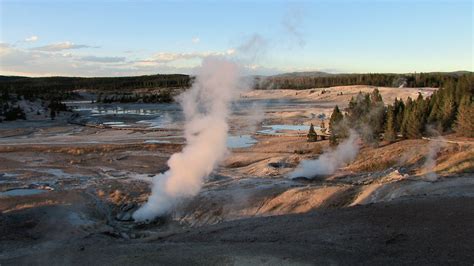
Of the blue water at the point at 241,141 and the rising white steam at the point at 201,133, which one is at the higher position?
the rising white steam at the point at 201,133

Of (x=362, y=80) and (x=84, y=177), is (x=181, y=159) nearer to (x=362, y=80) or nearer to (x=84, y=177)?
(x=84, y=177)

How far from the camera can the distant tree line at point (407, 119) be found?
45.5 meters

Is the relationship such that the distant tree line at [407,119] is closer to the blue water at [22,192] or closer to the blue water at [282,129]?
the blue water at [282,129]

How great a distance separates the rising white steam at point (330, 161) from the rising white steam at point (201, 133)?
19.8 feet

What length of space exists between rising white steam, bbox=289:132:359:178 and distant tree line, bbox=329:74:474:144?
2.70 meters

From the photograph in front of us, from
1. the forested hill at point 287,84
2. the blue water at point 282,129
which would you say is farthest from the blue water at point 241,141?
the forested hill at point 287,84

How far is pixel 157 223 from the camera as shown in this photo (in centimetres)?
2577

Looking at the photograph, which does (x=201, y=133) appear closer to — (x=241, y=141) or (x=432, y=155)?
(x=432, y=155)

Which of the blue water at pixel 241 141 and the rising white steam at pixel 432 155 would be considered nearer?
the rising white steam at pixel 432 155

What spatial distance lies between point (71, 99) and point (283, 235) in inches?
5750

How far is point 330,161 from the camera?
1487 inches

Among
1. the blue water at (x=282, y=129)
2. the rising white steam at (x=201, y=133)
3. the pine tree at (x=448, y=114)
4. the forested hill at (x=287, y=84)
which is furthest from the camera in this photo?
the forested hill at (x=287, y=84)

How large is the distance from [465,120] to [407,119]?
16.7 ft

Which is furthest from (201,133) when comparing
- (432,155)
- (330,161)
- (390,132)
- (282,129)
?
(282,129)
